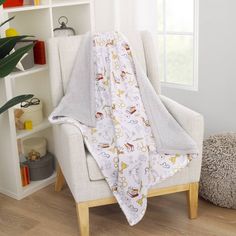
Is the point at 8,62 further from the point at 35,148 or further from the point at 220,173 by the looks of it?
the point at 220,173

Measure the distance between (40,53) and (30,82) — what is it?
0.27 meters

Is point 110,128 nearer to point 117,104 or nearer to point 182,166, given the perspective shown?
point 117,104

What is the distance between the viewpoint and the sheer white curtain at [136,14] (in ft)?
9.99

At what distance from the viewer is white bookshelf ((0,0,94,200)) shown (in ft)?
8.59

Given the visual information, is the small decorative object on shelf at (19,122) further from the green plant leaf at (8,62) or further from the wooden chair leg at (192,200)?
the wooden chair leg at (192,200)

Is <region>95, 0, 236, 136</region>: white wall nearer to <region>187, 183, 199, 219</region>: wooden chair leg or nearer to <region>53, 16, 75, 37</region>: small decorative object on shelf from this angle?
<region>53, 16, 75, 37</region>: small decorative object on shelf

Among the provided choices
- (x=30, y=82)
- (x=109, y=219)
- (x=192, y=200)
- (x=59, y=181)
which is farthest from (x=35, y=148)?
A: (x=192, y=200)

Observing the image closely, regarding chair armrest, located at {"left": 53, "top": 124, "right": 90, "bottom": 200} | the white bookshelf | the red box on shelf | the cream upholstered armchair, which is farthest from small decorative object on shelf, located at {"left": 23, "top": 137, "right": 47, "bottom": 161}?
the red box on shelf

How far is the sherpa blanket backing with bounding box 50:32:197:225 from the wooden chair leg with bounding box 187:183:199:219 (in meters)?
0.18

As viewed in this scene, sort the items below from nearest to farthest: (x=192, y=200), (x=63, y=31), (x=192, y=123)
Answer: (x=192, y=123) → (x=192, y=200) → (x=63, y=31)

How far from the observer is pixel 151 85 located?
99.9 inches

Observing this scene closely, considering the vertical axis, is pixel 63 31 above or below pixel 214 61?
above

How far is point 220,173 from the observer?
248 centimetres

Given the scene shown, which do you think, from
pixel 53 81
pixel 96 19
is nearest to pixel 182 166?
pixel 53 81
